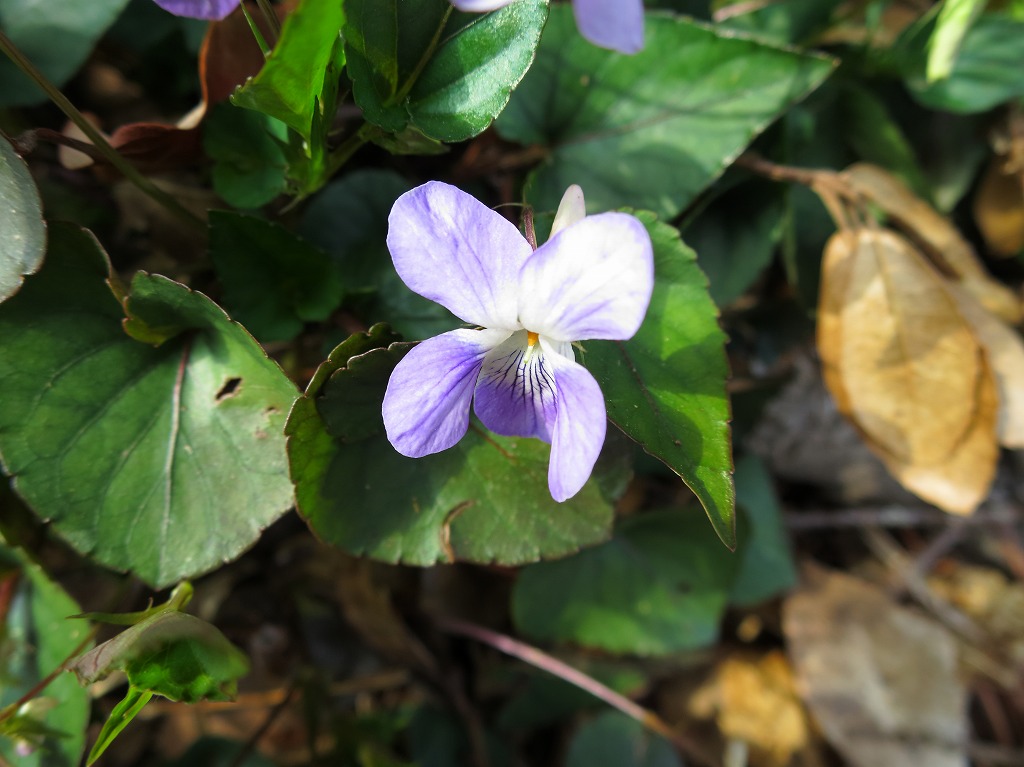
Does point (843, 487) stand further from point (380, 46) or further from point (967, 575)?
point (380, 46)

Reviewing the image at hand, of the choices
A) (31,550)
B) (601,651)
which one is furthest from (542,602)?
(31,550)

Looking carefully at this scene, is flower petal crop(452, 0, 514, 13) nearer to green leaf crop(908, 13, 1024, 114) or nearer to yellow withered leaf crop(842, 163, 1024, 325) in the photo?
yellow withered leaf crop(842, 163, 1024, 325)

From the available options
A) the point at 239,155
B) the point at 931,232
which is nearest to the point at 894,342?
the point at 931,232

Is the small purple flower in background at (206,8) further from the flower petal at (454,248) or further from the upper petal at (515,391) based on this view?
the upper petal at (515,391)

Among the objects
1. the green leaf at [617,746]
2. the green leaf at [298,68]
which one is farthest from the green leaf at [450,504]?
the green leaf at [617,746]

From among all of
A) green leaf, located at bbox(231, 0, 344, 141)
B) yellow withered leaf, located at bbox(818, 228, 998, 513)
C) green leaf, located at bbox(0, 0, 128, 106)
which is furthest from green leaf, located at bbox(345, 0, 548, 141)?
yellow withered leaf, located at bbox(818, 228, 998, 513)

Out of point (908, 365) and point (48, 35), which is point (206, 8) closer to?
point (48, 35)
